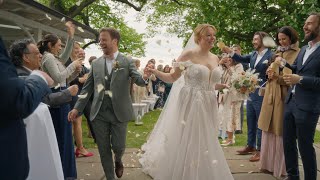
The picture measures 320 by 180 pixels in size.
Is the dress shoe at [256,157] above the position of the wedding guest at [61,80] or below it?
below

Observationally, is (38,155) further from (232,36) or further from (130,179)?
(232,36)

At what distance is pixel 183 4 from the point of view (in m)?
25.7

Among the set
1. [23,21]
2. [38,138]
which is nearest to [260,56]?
[38,138]

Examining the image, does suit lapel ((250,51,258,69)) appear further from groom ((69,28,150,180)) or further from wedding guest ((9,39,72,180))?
wedding guest ((9,39,72,180))

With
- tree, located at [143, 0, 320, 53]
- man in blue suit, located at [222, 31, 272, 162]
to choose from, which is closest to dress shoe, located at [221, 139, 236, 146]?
man in blue suit, located at [222, 31, 272, 162]

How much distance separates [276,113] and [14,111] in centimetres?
450

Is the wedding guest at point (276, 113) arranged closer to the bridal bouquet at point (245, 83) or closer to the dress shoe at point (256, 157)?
the bridal bouquet at point (245, 83)

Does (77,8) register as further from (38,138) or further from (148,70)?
(38,138)

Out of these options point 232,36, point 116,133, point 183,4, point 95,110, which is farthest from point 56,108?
point 183,4

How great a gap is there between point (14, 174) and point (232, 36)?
645 inches

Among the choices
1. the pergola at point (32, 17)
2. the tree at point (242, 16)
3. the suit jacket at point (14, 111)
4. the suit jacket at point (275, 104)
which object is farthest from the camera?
the tree at point (242, 16)

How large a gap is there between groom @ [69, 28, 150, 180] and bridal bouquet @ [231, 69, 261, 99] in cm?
178

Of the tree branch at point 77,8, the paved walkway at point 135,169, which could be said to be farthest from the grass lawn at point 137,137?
the tree branch at point 77,8

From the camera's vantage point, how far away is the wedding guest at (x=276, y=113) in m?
5.58
